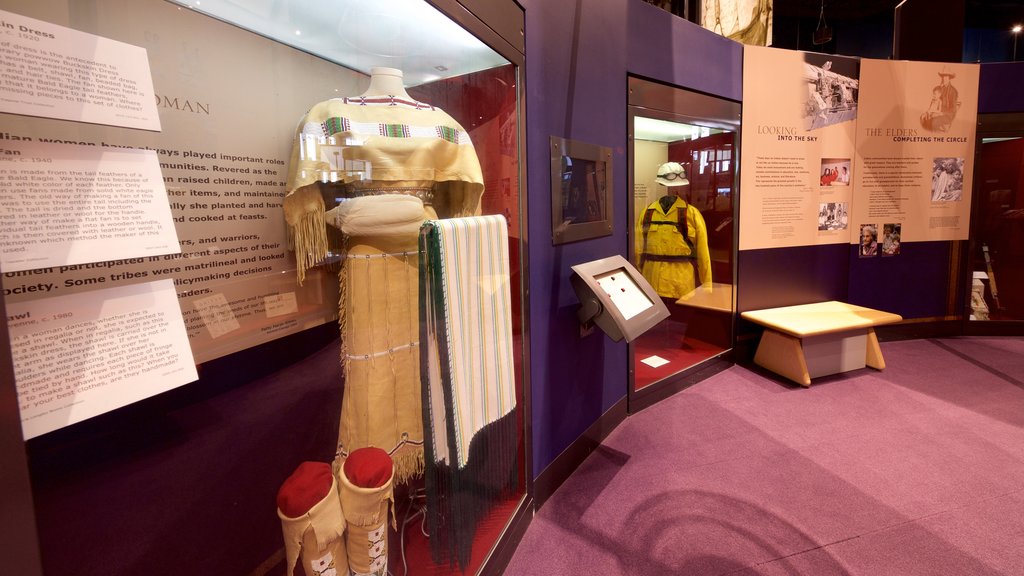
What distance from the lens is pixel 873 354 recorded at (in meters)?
3.71

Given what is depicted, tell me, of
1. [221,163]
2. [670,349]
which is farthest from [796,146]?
[221,163]

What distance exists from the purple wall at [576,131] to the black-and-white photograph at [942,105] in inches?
102

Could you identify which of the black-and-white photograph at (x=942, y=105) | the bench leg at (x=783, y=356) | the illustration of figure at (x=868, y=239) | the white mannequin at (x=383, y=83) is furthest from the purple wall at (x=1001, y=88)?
the white mannequin at (x=383, y=83)

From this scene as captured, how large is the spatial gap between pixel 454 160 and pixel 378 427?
88cm

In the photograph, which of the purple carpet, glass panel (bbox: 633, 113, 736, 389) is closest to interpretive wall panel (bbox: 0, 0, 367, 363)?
the purple carpet

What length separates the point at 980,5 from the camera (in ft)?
21.8

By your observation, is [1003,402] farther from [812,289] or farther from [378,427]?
[378,427]

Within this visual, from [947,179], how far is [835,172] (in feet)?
4.22

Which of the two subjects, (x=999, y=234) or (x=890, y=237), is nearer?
(x=890, y=237)

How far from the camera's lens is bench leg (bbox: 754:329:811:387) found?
11.3ft

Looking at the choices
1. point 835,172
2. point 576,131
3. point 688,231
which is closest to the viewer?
point 576,131

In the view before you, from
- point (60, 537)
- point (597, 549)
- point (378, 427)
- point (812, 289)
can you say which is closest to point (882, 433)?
point (812, 289)

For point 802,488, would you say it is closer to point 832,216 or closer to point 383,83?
point 383,83

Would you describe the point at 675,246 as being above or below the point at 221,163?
below
